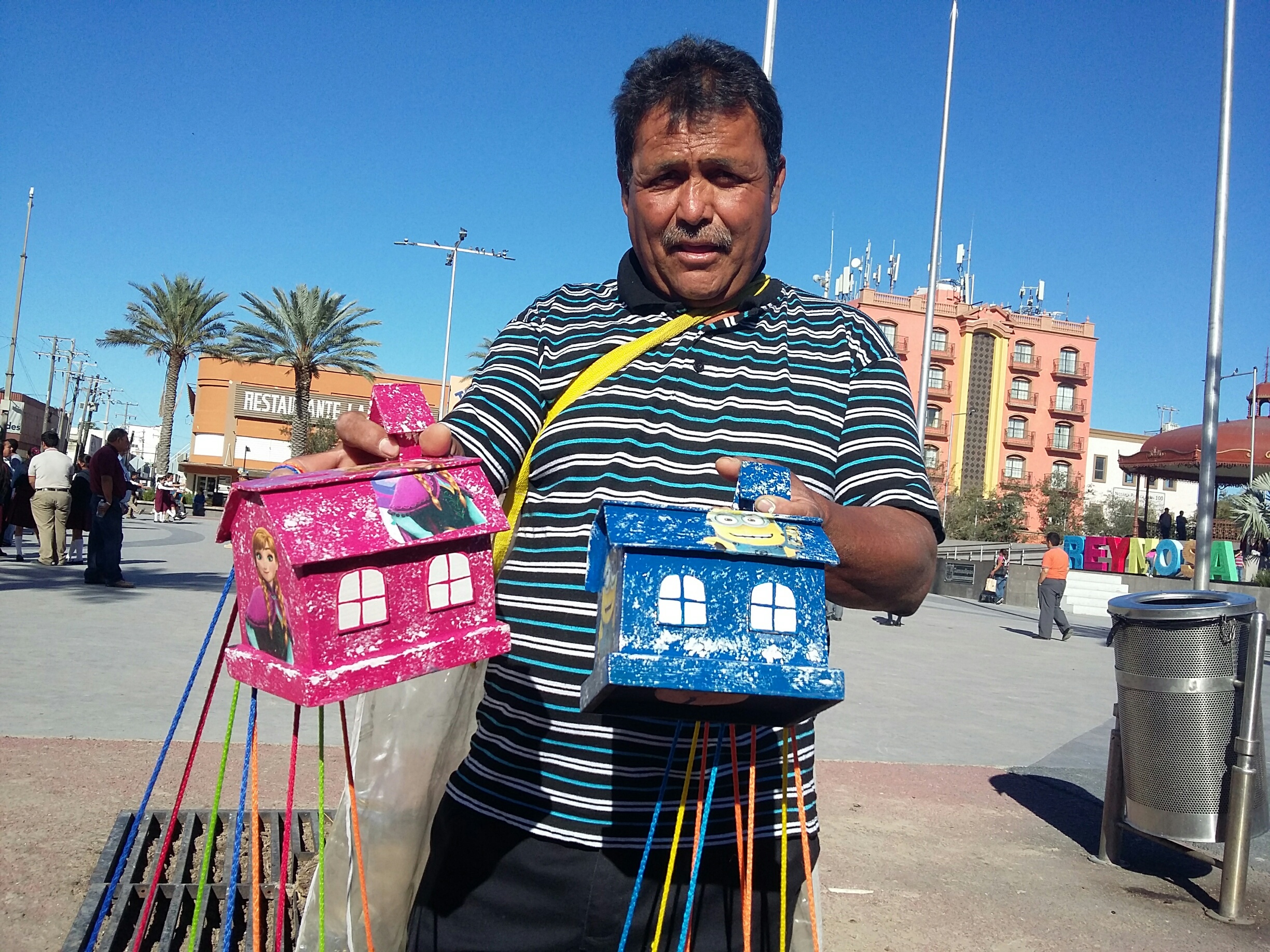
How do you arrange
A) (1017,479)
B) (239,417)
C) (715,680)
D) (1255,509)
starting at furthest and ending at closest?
(1017,479) → (239,417) → (1255,509) → (715,680)

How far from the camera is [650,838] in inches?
53.1

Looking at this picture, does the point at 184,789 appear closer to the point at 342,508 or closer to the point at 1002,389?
the point at 342,508

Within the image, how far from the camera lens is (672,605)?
49.6 inches

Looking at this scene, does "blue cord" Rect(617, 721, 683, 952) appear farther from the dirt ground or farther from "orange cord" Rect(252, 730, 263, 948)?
the dirt ground

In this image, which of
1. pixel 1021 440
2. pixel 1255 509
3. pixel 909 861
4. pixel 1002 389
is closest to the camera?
pixel 909 861

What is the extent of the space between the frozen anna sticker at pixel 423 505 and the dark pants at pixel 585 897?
1.76 feet

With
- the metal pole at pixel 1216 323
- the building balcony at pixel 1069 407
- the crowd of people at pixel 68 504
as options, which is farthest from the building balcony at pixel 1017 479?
the crowd of people at pixel 68 504

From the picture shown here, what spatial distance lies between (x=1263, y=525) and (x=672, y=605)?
1124 inches

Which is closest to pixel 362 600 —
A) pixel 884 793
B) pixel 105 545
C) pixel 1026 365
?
pixel 884 793

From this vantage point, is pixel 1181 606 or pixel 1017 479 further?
pixel 1017 479

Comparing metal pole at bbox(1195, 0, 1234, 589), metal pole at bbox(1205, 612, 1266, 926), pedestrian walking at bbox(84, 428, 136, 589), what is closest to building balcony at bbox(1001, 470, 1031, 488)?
metal pole at bbox(1195, 0, 1234, 589)

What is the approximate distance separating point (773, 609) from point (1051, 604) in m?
17.3

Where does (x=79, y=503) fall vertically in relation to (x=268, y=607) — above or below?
below

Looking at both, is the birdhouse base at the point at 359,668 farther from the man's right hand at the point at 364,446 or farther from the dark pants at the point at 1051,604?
the dark pants at the point at 1051,604
